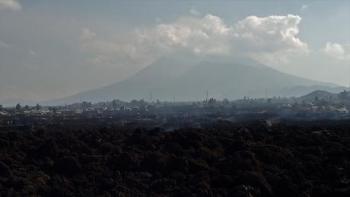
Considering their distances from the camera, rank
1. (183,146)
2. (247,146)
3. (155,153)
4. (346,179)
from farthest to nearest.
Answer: (183,146)
(247,146)
(155,153)
(346,179)

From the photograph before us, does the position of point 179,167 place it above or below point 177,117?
above

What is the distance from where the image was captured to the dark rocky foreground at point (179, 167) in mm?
16797

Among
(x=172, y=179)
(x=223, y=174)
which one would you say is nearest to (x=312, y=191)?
(x=223, y=174)

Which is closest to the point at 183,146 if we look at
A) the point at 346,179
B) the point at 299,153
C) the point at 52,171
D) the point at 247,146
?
the point at 247,146

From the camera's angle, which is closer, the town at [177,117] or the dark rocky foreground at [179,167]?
the dark rocky foreground at [179,167]

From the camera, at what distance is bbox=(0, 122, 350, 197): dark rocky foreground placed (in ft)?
55.1

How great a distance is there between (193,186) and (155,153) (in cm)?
547

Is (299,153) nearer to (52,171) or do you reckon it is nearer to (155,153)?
(155,153)

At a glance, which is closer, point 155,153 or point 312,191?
point 312,191

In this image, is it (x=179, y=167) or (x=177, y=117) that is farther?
(x=177, y=117)

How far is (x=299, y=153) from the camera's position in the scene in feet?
74.7

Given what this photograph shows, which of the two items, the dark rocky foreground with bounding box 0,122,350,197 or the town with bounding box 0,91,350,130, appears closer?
the dark rocky foreground with bounding box 0,122,350,197

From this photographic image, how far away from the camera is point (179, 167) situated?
65.6 feet

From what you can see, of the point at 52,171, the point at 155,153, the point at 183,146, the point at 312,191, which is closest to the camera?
the point at 312,191
